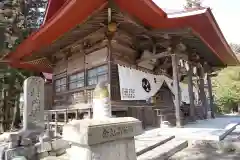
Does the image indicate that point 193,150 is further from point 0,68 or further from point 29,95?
point 0,68

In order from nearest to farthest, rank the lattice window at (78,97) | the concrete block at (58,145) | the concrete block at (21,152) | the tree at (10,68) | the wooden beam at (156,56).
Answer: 1. the concrete block at (21,152)
2. the concrete block at (58,145)
3. the wooden beam at (156,56)
4. the lattice window at (78,97)
5. the tree at (10,68)

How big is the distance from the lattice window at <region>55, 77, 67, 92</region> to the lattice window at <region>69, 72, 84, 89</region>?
0.62 m

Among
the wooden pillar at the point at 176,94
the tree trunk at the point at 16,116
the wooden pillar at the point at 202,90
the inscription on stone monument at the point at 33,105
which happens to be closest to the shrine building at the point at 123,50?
the wooden pillar at the point at 176,94

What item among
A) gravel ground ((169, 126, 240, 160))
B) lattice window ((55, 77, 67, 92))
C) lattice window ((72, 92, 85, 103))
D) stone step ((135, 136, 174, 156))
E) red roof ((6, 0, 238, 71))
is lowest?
gravel ground ((169, 126, 240, 160))

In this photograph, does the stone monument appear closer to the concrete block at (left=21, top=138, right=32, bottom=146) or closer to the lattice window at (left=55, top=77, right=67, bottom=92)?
the concrete block at (left=21, top=138, right=32, bottom=146)

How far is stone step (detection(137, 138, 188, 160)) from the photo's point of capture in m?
4.43

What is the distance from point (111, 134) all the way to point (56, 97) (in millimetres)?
10121

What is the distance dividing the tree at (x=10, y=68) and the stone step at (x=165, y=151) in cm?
1234

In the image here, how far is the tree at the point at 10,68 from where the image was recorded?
14.1 m

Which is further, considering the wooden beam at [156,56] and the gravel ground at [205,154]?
the wooden beam at [156,56]

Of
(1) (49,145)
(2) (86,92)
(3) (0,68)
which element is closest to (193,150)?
(1) (49,145)

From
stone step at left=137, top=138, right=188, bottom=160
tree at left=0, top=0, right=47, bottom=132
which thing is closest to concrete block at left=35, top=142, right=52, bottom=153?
stone step at left=137, top=138, right=188, bottom=160

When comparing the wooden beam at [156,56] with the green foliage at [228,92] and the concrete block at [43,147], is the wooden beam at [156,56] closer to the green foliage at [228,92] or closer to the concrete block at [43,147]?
the concrete block at [43,147]

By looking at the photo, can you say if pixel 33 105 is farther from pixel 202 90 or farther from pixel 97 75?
pixel 202 90
